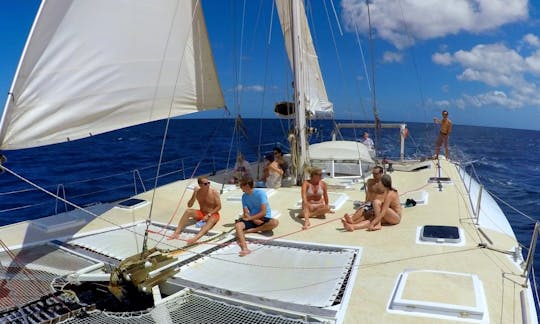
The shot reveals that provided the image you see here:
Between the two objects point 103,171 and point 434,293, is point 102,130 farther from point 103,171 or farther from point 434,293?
point 103,171

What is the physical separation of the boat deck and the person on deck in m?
0.33

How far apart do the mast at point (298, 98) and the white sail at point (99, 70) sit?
302cm

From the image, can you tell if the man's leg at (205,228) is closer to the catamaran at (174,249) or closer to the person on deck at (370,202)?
the catamaran at (174,249)

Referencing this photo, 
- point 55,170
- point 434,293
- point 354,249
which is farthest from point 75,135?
point 55,170

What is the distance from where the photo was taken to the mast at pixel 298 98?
9.81 m

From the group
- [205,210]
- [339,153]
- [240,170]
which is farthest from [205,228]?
[339,153]

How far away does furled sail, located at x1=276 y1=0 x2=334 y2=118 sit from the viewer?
484 inches

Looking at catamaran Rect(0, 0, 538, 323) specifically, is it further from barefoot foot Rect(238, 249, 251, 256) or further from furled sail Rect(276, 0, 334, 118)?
furled sail Rect(276, 0, 334, 118)

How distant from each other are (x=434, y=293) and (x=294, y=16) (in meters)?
7.57

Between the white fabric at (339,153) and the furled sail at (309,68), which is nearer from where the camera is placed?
the white fabric at (339,153)

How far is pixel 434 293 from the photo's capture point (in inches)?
167

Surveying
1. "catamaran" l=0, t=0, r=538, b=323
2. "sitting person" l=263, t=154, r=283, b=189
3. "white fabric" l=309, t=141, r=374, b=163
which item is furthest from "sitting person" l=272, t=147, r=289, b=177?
"catamaran" l=0, t=0, r=538, b=323

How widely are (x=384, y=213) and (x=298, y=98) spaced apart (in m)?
4.33

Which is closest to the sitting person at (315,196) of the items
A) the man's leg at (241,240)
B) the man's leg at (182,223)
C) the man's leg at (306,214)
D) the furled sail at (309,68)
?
the man's leg at (306,214)
